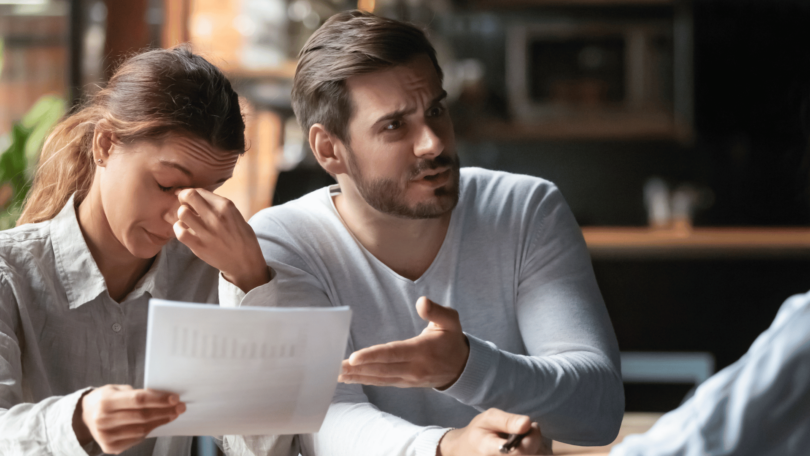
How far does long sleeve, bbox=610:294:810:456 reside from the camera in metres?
0.46

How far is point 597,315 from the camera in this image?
1.20 m

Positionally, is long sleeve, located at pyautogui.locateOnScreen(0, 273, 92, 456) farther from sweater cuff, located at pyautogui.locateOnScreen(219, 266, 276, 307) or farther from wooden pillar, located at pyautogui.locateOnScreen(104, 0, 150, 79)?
wooden pillar, located at pyautogui.locateOnScreen(104, 0, 150, 79)

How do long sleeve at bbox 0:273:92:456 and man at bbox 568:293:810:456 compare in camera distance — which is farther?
long sleeve at bbox 0:273:92:456

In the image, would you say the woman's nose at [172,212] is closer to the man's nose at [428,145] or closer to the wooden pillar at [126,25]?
the man's nose at [428,145]

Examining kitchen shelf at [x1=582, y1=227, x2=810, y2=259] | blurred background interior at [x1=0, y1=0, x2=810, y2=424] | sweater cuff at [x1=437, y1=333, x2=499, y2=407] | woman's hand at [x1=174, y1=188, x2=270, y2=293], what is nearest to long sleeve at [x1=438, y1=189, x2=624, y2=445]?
sweater cuff at [x1=437, y1=333, x2=499, y2=407]

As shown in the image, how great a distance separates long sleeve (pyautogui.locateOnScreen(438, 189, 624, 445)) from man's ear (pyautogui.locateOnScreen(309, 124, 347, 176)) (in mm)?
350

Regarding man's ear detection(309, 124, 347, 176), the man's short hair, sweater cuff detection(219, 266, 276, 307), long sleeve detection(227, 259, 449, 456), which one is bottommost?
long sleeve detection(227, 259, 449, 456)

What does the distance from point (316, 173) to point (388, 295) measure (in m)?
2.03

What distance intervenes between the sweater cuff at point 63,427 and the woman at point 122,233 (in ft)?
0.43

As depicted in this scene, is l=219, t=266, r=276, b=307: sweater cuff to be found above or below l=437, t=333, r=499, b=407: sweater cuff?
above

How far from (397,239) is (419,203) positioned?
102mm

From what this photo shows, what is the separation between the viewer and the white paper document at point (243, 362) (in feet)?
2.42

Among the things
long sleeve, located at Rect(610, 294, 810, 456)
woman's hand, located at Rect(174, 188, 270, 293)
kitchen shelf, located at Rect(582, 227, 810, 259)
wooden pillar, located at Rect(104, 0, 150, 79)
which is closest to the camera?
long sleeve, located at Rect(610, 294, 810, 456)

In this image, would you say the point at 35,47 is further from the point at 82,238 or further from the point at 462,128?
the point at 82,238
